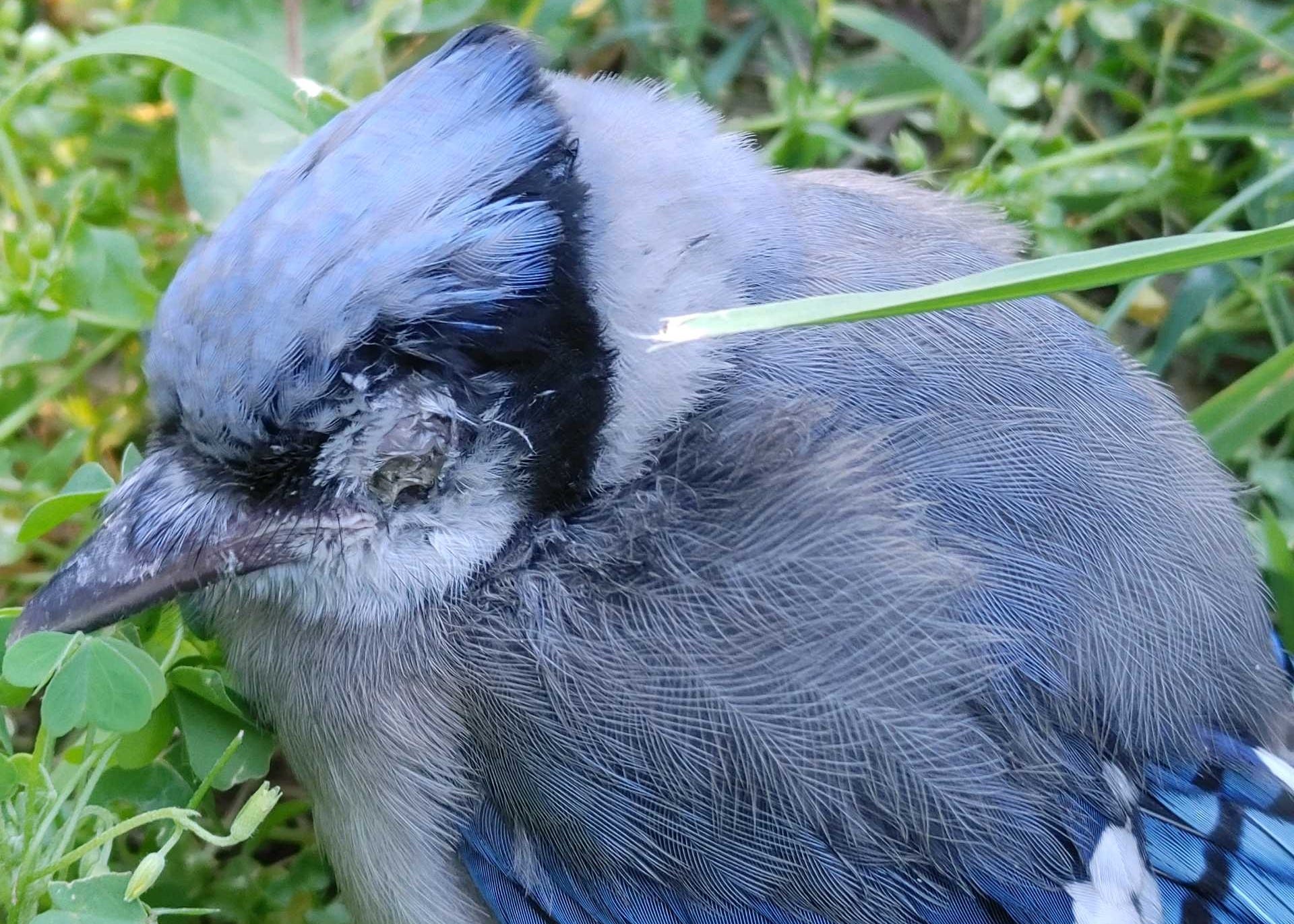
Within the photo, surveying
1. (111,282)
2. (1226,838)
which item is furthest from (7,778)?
(1226,838)

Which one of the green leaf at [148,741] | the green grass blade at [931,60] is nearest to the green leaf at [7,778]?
the green leaf at [148,741]

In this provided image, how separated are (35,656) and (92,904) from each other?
0.79 ft

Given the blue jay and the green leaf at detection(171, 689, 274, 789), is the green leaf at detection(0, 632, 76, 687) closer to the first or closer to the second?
the blue jay

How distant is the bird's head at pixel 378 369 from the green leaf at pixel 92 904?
0.83 feet

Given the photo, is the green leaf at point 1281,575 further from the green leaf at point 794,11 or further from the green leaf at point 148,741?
the green leaf at point 148,741

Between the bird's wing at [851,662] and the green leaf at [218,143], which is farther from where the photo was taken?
the green leaf at [218,143]

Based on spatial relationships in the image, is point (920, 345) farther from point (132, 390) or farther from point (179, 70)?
point (132, 390)

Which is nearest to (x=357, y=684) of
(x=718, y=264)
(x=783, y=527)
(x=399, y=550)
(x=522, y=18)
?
(x=399, y=550)

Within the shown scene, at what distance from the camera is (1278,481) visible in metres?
2.11

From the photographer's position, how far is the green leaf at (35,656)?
4.47 feet

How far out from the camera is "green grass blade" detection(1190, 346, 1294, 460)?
6.61ft

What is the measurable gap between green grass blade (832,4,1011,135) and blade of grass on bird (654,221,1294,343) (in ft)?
3.12

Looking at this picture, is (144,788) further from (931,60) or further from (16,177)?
(931,60)

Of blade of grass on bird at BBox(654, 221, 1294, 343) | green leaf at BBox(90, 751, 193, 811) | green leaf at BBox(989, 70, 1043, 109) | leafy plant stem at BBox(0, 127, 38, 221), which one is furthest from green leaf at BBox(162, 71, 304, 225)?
green leaf at BBox(989, 70, 1043, 109)
